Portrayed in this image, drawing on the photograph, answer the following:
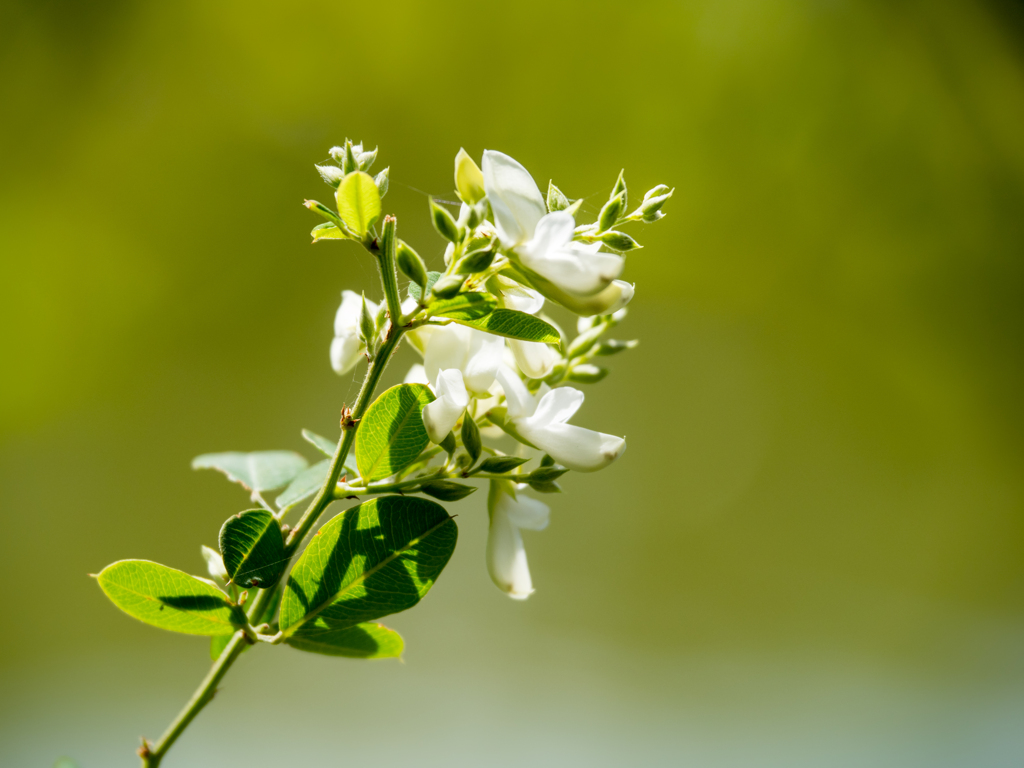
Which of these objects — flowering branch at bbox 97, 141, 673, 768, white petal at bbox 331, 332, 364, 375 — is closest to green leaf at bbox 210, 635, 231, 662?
flowering branch at bbox 97, 141, 673, 768

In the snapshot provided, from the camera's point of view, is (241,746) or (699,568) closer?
(241,746)

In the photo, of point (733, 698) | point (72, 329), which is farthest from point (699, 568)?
point (72, 329)

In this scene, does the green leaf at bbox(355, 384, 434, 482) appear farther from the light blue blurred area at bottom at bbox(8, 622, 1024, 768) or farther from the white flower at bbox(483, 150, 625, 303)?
the light blue blurred area at bottom at bbox(8, 622, 1024, 768)

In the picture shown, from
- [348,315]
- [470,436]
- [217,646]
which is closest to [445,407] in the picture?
[470,436]

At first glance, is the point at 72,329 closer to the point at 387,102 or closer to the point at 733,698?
the point at 387,102

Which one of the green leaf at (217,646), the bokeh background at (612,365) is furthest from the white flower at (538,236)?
the bokeh background at (612,365)
